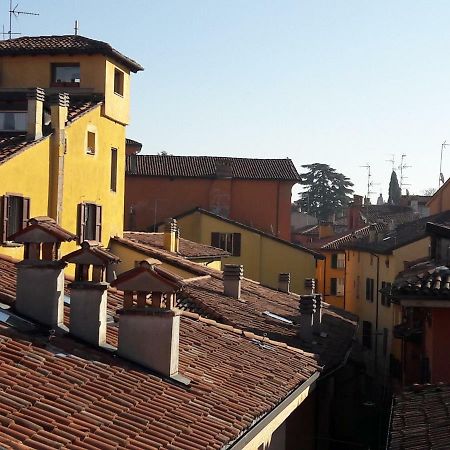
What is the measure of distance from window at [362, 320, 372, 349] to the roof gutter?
26.7 meters

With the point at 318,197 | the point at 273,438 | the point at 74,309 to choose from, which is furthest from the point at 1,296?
the point at 318,197

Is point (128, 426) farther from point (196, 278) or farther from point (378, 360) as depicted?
point (378, 360)

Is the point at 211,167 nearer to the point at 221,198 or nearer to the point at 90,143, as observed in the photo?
the point at 221,198

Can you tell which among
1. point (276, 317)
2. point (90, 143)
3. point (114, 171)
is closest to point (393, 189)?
point (114, 171)

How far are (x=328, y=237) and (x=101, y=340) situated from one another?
171 ft

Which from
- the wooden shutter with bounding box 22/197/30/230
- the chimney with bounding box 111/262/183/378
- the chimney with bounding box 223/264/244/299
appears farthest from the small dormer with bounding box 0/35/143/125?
the chimney with bounding box 111/262/183/378

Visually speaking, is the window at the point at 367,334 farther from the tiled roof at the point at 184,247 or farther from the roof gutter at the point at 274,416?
the roof gutter at the point at 274,416

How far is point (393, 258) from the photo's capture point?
36562 mm

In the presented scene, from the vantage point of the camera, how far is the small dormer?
24625 mm

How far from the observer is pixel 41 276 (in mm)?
10758

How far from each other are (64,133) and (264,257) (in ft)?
73.2

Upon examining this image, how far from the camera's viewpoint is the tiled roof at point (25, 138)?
777 inches

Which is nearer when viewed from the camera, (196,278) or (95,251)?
(95,251)

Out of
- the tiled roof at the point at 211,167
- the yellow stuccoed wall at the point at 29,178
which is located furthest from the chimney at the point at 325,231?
the yellow stuccoed wall at the point at 29,178
